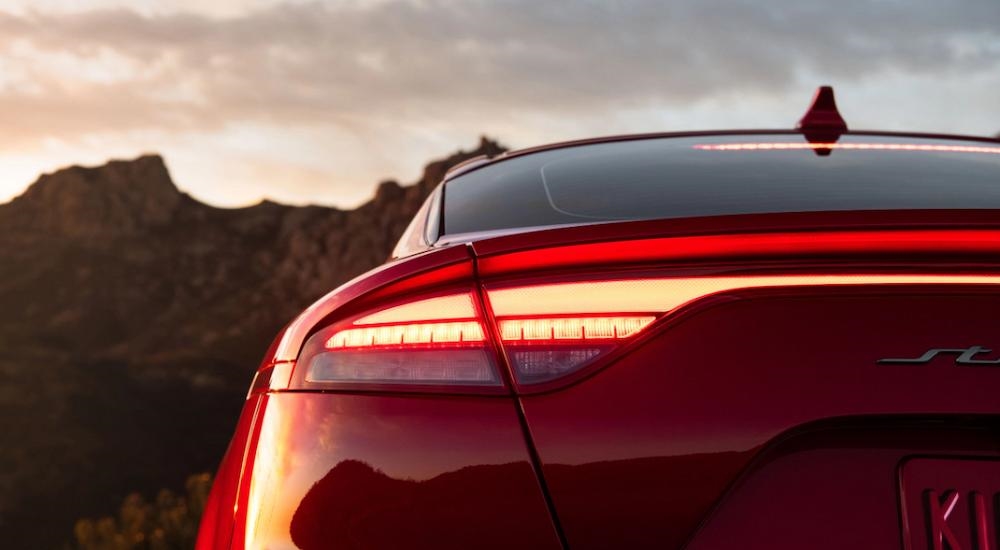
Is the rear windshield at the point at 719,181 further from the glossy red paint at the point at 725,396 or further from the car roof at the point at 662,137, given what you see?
the glossy red paint at the point at 725,396

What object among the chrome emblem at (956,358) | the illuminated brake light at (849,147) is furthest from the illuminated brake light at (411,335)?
the illuminated brake light at (849,147)

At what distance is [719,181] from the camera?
251cm

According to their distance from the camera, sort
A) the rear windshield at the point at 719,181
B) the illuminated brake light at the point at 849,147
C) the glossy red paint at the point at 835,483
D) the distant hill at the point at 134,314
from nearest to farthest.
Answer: the glossy red paint at the point at 835,483, the rear windshield at the point at 719,181, the illuminated brake light at the point at 849,147, the distant hill at the point at 134,314

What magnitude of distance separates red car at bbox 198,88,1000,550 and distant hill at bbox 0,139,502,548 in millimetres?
41401

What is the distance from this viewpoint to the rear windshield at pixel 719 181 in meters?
2.27

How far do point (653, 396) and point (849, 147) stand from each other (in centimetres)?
164

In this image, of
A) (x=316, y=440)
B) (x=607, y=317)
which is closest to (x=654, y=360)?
(x=607, y=317)

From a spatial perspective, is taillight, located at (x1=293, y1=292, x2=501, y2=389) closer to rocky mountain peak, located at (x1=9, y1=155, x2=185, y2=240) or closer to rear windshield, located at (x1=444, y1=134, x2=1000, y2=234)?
rear windshield, located at (x1=444, y1=134, x2=1000, y2=234)

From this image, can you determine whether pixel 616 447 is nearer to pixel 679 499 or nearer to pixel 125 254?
pixel 679 499

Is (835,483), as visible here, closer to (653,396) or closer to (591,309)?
(653,396)

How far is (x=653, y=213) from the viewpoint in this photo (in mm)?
2225

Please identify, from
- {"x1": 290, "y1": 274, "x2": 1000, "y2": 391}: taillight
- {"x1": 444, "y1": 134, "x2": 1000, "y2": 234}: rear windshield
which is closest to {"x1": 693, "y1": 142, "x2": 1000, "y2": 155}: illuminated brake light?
{"x1": 444, "y1": 134, "x2": 1000, "y2": 234}: rear windshield

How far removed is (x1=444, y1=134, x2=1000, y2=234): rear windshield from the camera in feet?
7.44

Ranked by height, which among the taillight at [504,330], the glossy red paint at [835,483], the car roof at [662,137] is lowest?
the glossy red paint at [835,483]
